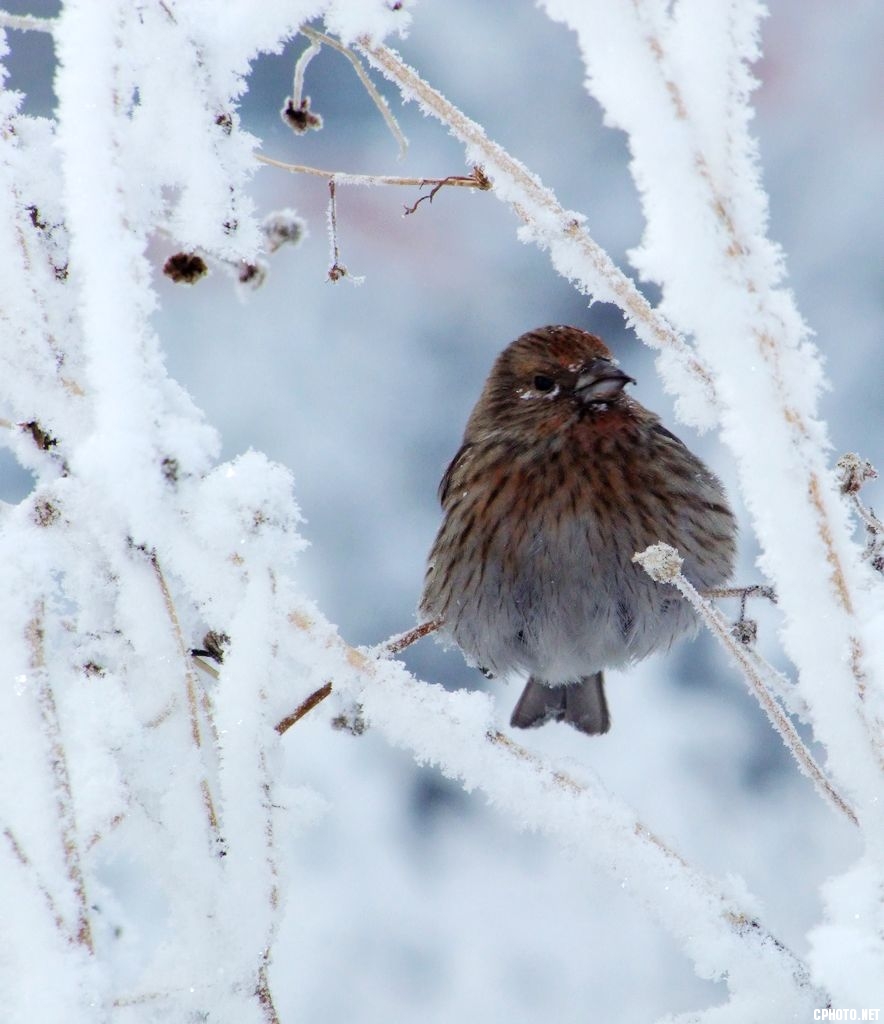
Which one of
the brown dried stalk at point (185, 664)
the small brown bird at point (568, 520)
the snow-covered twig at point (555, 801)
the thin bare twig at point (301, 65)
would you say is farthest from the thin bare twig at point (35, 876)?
the small brown bird at point (568, 520)

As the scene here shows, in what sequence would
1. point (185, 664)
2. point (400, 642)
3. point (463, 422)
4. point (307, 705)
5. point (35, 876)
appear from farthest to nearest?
point (463, 422) < point (400, 642) < point (307, 705) < point (185, 664) < point (35, 876)

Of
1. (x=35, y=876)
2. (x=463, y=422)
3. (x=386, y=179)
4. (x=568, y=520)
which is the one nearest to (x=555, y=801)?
(x=35, y=876)

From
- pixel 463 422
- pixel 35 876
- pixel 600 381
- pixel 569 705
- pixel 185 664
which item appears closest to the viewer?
pixel 35 876

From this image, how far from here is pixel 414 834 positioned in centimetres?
433

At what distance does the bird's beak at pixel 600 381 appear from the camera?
2.79 meters

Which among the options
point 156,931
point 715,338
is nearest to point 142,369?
point 715,338

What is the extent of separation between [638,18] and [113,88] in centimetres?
46

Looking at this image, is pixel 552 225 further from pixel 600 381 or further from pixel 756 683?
pixel 600 381

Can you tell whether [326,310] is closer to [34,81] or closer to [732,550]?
[34,81]

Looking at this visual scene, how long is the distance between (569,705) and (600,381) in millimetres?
1244

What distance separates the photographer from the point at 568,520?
288 centimetres

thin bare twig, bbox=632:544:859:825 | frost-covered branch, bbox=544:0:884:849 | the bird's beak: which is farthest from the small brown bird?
frost-covered branch, bbox=544:0:884:849

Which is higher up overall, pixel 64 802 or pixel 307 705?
pixel 307 705

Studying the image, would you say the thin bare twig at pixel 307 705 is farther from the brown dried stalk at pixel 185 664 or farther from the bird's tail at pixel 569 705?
the bird's tail at pixel 569 705
